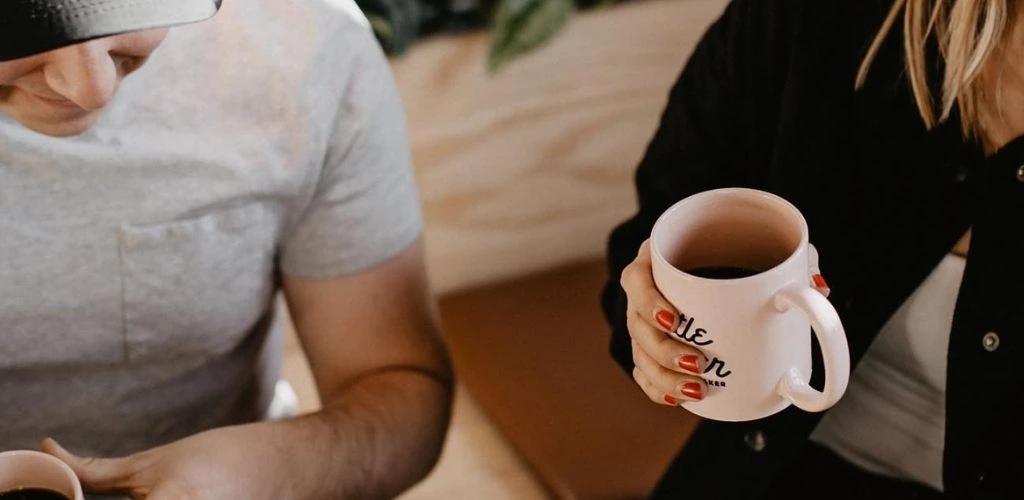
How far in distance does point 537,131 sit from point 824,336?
4.10 feet

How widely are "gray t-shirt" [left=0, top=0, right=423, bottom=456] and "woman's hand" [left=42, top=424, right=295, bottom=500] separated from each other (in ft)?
0.51

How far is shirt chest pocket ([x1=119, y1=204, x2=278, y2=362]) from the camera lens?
1.09 metres

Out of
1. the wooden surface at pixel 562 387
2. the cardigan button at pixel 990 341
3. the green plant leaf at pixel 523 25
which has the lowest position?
the wooden surface at pixel 562 387

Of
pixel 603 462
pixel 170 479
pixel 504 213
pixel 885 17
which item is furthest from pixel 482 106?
pixel 170 479

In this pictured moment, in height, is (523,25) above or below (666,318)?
below

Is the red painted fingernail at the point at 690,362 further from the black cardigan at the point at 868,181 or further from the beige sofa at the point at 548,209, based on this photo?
the beige sofa at the point at 548,209

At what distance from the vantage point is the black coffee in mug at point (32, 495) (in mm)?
853

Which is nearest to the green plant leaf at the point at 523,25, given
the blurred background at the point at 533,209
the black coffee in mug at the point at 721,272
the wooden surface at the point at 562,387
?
the blurred background at the point at 533,209

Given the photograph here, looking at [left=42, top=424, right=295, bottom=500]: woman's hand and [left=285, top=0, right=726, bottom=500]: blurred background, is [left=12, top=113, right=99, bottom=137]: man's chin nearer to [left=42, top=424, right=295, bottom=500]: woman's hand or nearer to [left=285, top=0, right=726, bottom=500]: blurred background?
[left=42, top=424, right=295, bottom=500]: woman's hand

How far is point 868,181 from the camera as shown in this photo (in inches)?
44.0

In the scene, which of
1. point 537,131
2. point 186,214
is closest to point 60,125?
point 186,214

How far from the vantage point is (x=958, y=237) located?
1.09 metres

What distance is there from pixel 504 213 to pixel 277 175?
1.01 metres

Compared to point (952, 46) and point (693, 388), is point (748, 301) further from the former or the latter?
point (952, 46)
